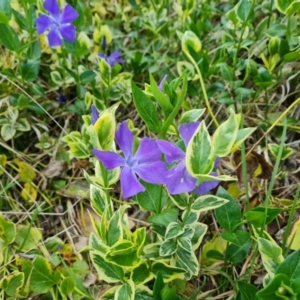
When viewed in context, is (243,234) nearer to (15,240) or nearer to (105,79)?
(15,240)

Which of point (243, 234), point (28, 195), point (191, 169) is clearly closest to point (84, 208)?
point (28, 195)

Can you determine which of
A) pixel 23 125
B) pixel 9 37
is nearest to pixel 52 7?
pixel 9 37

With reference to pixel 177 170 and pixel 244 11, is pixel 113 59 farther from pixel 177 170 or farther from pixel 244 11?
pixel 177 170

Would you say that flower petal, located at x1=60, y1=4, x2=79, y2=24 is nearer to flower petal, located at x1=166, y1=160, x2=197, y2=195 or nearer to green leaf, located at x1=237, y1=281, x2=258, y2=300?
flower petal, located at x1=166, y1=160, x2=197, y2=195

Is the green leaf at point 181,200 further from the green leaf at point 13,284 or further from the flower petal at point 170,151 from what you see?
the green leaf at point 13,284

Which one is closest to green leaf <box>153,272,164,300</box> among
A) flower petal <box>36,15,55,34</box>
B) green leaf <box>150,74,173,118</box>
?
green leaf <box>150,74,173,118</box>

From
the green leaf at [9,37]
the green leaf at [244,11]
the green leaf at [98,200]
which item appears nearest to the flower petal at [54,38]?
the green leaf at [9,37]
